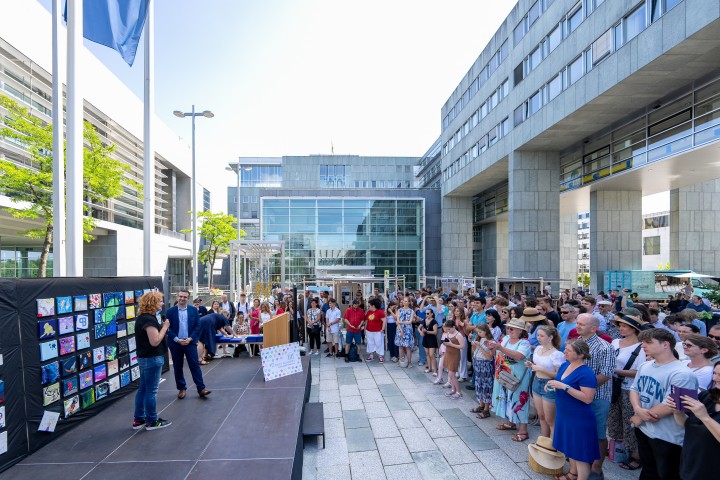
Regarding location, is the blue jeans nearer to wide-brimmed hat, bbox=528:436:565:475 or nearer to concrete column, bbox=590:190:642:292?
wide-brimmed hat, bbox=528:436:565:475

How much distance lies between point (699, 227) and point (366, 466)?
31.5 metres

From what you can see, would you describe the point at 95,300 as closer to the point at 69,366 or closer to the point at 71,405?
the point at 69,366

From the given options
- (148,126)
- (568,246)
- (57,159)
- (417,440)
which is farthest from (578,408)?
(568,246)

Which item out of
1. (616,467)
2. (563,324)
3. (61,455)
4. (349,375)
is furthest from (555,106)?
(61,455)

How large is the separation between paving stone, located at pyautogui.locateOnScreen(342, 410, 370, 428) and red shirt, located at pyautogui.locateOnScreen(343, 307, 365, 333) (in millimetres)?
3800

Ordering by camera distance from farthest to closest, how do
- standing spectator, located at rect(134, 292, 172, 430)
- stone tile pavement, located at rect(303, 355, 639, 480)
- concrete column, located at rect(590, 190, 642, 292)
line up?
1. concrete column, located at rect(590, 190, 642, 292)
2. standing spectator, located at rect(134, 292, 172, 430)
3. stone tile pavement, located at rect(303, 355, 639, 480)

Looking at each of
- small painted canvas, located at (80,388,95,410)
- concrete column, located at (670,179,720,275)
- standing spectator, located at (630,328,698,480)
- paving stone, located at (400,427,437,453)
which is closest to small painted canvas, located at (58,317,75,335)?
small painted canvas, located at (80,388,95,410)

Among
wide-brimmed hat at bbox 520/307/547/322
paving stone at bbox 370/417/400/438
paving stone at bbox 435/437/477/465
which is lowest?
paving stone at bbox 370/417/400/438

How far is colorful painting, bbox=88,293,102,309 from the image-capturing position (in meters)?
5.98

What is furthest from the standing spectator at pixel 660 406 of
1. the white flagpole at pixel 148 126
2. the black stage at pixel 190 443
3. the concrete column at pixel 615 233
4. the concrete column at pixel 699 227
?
the concrete column at pixel 699 227

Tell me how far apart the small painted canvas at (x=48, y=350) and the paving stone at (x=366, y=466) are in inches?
166

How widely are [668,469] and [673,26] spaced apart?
551 inches

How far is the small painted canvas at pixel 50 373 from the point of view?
4.93m

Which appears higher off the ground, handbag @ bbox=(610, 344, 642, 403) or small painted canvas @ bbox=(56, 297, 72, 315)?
small painted canvas @ bbox=(56, 297, 72, 315)
